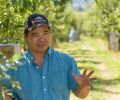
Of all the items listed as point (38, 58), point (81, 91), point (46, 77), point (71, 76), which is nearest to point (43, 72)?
point (46, 77)

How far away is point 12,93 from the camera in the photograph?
13.9 ft

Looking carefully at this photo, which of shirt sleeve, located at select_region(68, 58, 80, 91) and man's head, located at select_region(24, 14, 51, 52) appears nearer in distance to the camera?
man's head, located at select_region(24, 14, 51, 52)

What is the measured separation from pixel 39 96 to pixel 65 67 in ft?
1.23

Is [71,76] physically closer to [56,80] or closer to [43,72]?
[56,80]

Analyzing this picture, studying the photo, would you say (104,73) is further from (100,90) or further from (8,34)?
(8,34)

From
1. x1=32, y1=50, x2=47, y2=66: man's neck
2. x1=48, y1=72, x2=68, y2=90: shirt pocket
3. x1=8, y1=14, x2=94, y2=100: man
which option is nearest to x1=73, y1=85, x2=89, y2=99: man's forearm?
x1=8, y1=14, x2=94, y2=100: man

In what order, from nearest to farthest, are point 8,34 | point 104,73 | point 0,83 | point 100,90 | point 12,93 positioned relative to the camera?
point 0,83
point 12,93
point 8,34
point 100,90
point 104,73

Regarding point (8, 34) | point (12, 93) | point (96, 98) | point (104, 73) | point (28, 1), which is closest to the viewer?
point (12, 93)

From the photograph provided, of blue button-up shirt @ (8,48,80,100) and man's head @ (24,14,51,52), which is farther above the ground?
man's head @ (24,14,51,52)

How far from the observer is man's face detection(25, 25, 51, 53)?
4.23 m

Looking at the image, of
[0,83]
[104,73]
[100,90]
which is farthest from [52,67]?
[104,73]

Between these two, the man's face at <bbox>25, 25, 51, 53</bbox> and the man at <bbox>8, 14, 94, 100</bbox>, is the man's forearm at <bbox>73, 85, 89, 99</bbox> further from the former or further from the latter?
the man's face at <bbox>25, 25, 51, 53</bbox>

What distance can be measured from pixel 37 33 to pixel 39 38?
72 millimetres

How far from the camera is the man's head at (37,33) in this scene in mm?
4238
